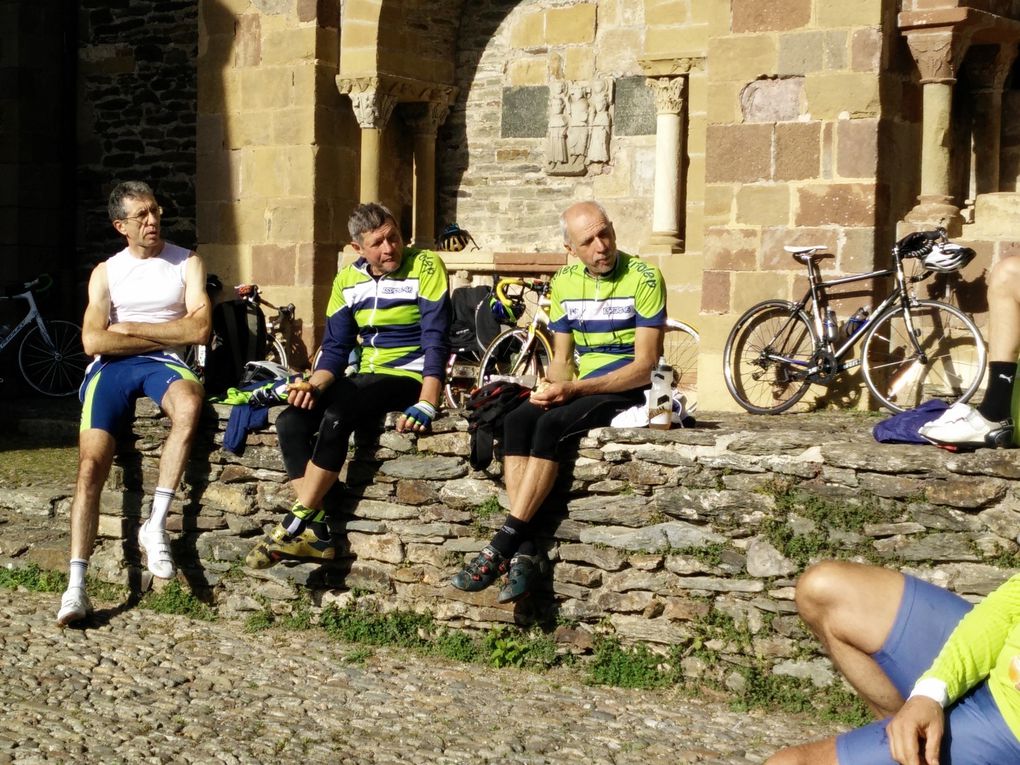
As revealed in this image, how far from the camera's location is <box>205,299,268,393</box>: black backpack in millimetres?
11477

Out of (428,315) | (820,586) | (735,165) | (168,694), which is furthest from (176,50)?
(820,586)

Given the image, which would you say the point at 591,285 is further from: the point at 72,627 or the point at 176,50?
the point at 176,50

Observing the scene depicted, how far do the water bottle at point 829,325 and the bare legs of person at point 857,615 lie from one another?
519 cm

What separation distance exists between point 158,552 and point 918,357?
4167 mm

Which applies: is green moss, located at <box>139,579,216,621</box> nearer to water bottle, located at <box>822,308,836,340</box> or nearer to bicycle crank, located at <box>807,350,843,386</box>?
bicycle crank, located at <box>807,350,843,386</box>

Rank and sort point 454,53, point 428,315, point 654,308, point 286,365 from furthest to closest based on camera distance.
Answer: point 454,53 < point 286,365 < point 428,315 < point 654,308

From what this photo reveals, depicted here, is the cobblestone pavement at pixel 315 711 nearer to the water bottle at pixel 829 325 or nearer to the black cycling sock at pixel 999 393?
the black cycling sock at pixel 999 393

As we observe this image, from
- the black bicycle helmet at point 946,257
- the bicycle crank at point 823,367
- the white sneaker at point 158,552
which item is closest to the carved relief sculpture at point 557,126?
the bicycle crank at point 823,367

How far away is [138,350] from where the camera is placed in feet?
23.2

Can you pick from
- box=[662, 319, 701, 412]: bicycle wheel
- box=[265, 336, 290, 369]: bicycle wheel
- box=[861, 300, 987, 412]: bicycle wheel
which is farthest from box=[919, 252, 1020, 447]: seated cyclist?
box=[265, 336, 290, 369]: bicycle wheel

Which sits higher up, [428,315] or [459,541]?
[428,315]

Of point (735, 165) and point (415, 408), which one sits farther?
point (735, 165)

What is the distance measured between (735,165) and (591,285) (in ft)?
10.1

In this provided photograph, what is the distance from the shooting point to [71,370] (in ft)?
43.3
